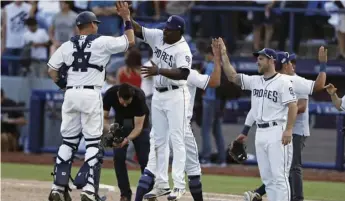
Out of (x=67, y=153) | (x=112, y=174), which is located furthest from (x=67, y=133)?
(x=112, y=174)

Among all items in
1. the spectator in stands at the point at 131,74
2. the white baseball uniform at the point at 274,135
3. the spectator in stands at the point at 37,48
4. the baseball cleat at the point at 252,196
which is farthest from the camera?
the spectator in stands at the point at 37,48

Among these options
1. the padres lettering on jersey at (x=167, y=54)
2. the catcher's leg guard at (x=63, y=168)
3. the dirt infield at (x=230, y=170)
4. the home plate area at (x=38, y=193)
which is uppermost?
the padres lettering on jersey at (x=167, y=54)

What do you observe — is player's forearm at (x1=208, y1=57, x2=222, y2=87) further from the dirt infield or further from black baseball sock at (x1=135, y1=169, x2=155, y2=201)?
the dirt infield

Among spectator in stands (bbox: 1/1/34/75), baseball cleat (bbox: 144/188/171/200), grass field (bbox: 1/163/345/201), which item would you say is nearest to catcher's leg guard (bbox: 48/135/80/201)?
baseball cleat (bbox: 144/188/171/200)

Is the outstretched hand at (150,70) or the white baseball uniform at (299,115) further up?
the outstretched hand at (150,70)

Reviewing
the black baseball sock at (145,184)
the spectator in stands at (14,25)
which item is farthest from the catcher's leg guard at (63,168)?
the spectator in stands at (14,25)

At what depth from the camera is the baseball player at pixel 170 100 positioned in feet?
37.0

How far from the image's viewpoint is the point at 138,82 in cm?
1720

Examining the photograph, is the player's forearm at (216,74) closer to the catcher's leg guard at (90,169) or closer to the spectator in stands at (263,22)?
the catcher's leg guard at (90,169)

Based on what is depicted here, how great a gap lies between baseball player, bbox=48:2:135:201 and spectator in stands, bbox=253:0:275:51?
27.7 feet

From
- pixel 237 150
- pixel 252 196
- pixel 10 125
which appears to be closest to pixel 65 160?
pixel 237 150

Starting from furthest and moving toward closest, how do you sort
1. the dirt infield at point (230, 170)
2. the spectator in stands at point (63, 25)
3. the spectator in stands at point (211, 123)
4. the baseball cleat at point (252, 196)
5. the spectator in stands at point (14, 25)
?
1. the spectator in stands at point (14, 25)
2. the spectator in stands at point (63, 25)
3. the spectator in stands at point (211, 123)
4. the dirt infield at point (230, 170)
5. the baseball cleat at point (252, 196)

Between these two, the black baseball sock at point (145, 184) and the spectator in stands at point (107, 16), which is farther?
the spectator in stands at point (107, 16)

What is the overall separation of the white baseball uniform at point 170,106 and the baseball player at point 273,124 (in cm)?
104
